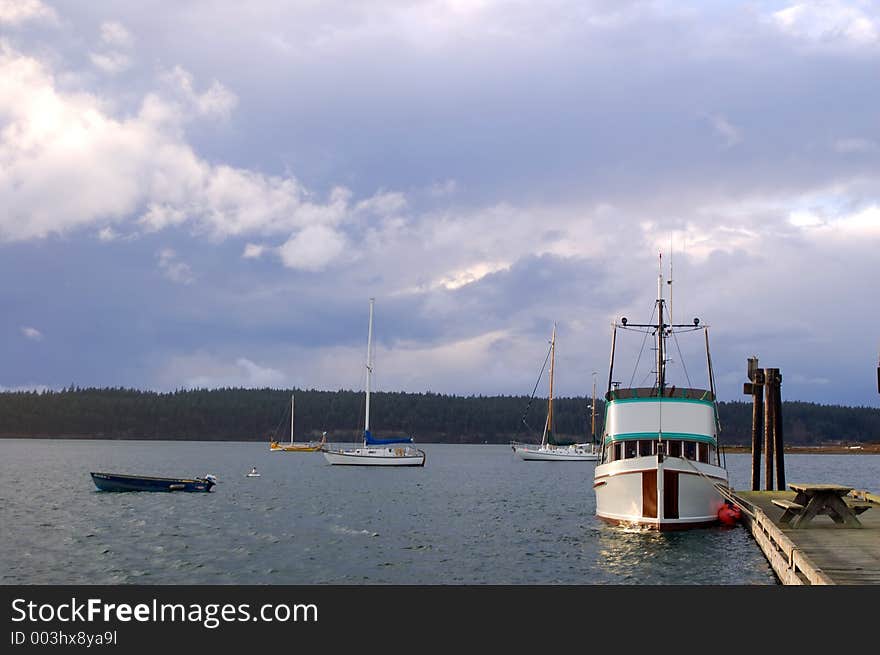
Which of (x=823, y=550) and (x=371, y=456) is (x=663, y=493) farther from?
(x=371, y=456)

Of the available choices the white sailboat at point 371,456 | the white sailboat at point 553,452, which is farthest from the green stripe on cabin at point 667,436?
the white sailboat at point 553,452

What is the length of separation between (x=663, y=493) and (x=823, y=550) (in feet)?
38.9

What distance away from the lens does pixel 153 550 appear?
1439 inches

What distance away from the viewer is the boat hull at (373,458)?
106188mm

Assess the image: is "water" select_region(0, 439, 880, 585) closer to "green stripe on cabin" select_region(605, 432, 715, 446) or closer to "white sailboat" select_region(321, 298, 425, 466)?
"green stripe on cabin" select_region(605, 432, 715, 446)

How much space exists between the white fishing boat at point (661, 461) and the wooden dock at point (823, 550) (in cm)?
270

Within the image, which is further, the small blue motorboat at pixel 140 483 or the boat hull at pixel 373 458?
the boat hull at pixel 373 458

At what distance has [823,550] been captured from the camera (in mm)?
25750

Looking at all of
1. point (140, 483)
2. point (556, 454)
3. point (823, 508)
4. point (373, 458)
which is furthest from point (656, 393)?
point (556, 454)

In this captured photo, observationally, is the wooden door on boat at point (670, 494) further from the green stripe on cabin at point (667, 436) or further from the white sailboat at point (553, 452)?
the white sailboat at point (553, 452)
